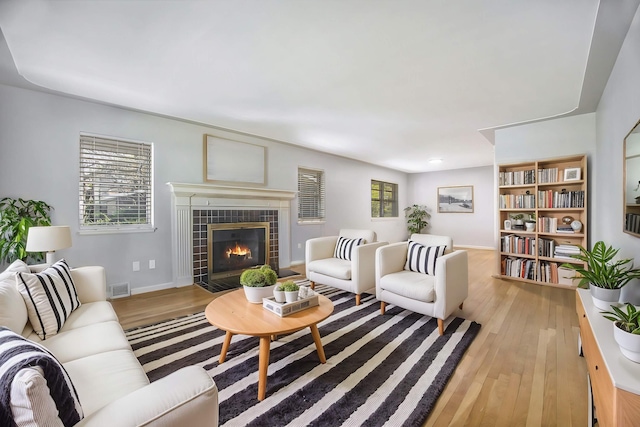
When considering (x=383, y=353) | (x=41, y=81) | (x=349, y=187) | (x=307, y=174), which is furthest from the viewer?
(x=349, y=187)

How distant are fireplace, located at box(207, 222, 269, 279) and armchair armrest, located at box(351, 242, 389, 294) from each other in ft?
6.96

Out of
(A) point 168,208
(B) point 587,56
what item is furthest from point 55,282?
(B) point 587,56

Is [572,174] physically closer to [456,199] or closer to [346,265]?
[346,265]

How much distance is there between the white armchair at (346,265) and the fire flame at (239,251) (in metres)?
1.41

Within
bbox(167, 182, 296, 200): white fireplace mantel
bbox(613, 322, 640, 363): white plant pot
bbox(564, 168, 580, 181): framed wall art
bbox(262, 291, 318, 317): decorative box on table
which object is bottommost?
bbox(262, 291, 318, 317): decorative box on table

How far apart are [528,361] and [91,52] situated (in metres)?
4.05

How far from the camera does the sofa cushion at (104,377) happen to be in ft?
3.37

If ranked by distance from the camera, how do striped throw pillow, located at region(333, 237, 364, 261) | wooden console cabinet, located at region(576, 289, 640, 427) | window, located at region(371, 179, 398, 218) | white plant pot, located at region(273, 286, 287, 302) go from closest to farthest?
wooden console cabinet, located at region(576, 289, 640, 427), white plant pot, located at region(273, 286, 287, 302), striped throw pillow, located at region(333, 237, 364, 261), window, located at region(371, 179, 398, 218)

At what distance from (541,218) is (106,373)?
494 cm

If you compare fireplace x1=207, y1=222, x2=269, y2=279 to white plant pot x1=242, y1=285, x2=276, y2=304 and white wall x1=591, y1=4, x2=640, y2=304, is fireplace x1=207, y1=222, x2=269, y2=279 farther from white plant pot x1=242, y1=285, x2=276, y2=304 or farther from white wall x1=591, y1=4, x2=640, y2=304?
white wall x1=591, y1=4, x2=640, y2=304

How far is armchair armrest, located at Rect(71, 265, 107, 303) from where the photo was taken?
2049 millimetres

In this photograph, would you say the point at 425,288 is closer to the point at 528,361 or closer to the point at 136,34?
the point at 528,361

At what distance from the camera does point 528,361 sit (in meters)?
1.95

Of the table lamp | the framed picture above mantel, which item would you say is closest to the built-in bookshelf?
the framed picture above mantel
